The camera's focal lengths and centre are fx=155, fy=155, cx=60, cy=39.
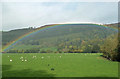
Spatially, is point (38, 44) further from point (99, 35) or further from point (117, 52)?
point (117, 52)

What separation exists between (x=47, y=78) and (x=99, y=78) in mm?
6875

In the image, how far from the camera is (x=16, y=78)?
66.6 ft

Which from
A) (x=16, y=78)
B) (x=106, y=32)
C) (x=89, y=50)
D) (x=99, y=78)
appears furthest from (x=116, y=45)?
(x=106, y=32)

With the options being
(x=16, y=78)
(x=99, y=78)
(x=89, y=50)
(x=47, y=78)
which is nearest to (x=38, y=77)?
(x=47, y=78)

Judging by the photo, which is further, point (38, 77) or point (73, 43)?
point (73, 43)

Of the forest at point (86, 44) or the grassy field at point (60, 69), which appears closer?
the grassy field at point (60, 69)

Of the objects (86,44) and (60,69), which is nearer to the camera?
(60,69)

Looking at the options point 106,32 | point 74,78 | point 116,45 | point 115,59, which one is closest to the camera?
point 74,78

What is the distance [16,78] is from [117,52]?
32.4 m

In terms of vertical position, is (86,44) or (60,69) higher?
(86,44)

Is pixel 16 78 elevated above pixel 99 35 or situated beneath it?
situated beneath

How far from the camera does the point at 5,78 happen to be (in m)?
20.2

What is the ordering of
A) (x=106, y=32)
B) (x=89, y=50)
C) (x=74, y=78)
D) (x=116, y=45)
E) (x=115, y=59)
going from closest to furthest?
(x=74, y=78) < (x=116, y=45) < (x=115, y=59) < (x=89, y=50) < (x=106, y=32)

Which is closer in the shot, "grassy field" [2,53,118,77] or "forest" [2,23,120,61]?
"grassy field" [2,53,118,77]
